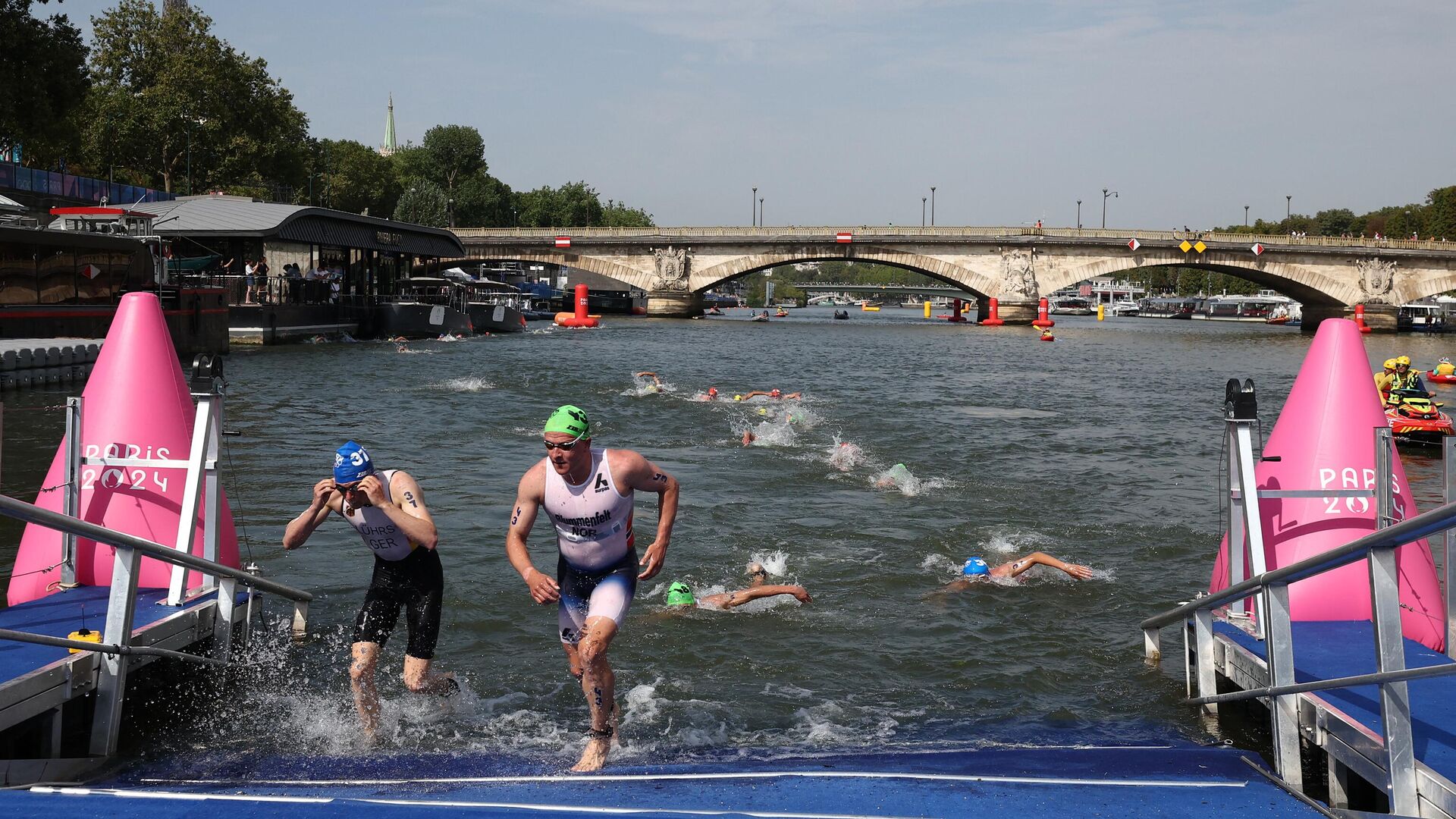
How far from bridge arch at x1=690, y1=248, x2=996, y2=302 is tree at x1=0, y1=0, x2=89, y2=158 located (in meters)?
51.0

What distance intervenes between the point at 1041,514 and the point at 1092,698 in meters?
7.10

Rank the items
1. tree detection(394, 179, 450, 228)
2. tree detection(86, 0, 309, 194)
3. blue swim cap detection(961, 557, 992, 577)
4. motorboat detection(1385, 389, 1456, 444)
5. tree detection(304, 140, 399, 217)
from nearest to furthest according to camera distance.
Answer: blue swim cap detection(961, 557, 992, 577), motorboat detection(1385, 389, 1456, 444), tree detection(86, 0, 309, 194), tree detection(304, 140, 399, 217), tree detection(394, 179, 450, 228)

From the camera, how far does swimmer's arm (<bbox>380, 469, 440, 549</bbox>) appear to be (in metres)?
7.16

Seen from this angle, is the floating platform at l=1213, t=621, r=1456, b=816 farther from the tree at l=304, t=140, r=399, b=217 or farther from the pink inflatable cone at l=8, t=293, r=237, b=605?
the tree at l=304, t=140, r=399, b=217

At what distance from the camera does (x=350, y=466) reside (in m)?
7.00

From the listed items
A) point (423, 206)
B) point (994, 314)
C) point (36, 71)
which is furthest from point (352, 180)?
point (36, 71)

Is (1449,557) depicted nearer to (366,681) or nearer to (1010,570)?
(1010,570)

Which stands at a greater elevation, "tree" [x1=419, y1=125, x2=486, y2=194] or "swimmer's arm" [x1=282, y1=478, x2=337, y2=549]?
"tree" [x1=419, y1=125, x2=486, y2=194]

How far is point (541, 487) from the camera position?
21.8 ft

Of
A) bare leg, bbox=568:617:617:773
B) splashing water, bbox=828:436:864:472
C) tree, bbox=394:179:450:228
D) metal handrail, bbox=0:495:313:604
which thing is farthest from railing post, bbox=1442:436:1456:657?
tree, bbox=394:179:450:228

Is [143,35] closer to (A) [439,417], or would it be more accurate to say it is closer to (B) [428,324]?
(B) [428,324]

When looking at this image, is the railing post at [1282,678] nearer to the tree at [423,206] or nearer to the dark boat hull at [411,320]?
the dark boat hull at [411,320]

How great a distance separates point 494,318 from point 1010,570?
54254 millimetres

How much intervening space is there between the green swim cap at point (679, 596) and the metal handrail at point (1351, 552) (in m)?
4.74
